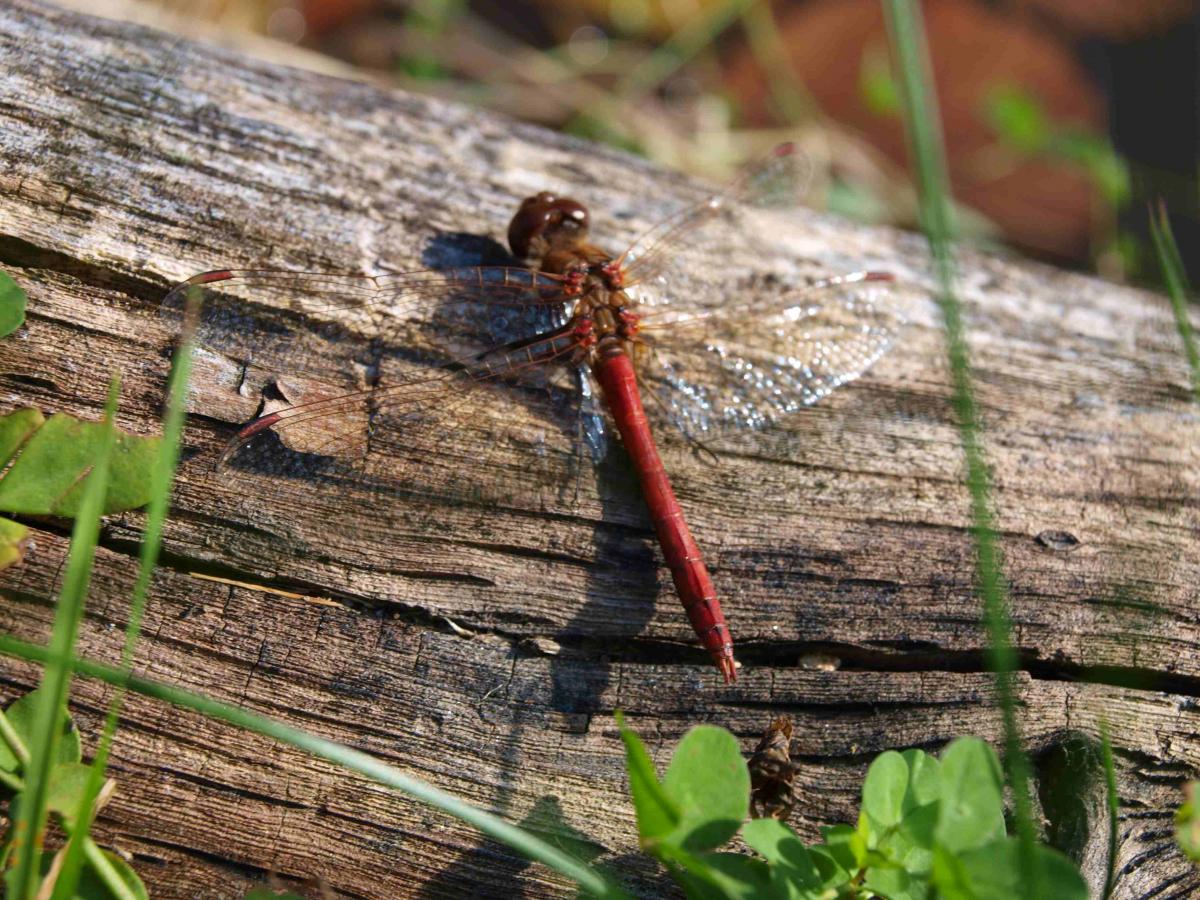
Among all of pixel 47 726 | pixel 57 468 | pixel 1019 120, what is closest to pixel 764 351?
pixel 57 468

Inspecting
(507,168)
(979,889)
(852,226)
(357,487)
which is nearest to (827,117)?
(852,226)

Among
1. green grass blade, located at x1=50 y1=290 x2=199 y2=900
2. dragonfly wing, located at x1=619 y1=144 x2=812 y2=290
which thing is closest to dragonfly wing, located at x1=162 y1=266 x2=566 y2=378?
green grass blade, located at x1=50 y1=290 x2=199 y2=900

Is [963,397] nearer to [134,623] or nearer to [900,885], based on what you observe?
[900,885]

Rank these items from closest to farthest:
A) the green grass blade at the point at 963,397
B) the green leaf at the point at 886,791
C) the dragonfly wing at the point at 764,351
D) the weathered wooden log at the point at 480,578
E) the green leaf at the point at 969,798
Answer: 1. the green grass blade at the point at 963,397
2. the green leaf at the point at 969,798
3. the green leaf at the point at 886,791
4. the weathered wooden log at the point at 480,578
5. the dragonfly wing at the point at 764,351

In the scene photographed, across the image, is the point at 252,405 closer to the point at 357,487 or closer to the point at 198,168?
the point at 357,487

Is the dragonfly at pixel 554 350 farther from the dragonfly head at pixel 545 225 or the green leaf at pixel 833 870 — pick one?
the green leaf at pixel 833 870

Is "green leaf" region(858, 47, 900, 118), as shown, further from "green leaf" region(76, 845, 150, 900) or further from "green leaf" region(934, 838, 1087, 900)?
"green leaf" region(76, 845, 150, 900)

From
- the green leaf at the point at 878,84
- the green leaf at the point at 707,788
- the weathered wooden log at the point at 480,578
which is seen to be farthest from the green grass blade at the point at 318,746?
the green leaf at the point at 878,84
